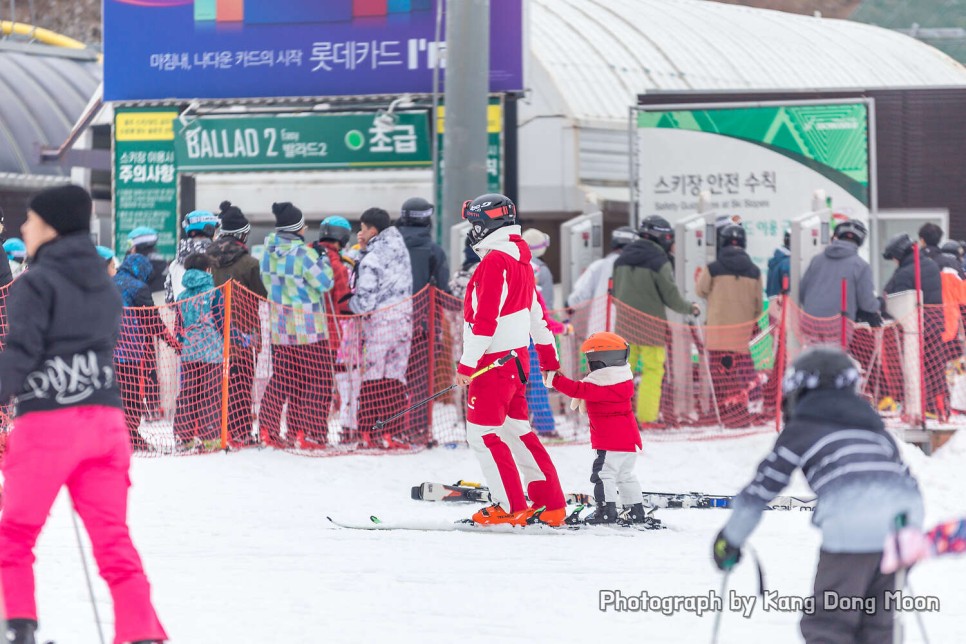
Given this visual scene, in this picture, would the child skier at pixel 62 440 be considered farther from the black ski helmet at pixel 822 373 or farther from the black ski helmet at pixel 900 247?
the black ski helmet at pixel 900 247

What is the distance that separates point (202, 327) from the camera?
11.5 metres

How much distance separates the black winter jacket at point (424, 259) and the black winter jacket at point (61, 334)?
6.83 m

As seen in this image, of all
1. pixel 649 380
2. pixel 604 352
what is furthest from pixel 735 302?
pixel 604 352

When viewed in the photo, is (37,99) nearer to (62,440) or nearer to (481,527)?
(481,527)

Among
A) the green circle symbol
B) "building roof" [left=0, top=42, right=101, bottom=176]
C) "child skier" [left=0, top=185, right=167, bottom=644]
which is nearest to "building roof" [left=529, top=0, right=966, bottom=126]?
the green circle symbol

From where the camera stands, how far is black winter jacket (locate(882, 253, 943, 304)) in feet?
46.5

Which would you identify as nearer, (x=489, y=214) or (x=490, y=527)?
(x=489, y=214)

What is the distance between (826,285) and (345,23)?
6.03m

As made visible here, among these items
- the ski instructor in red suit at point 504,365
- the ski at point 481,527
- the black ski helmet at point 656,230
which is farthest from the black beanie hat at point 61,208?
the black ski helmet at point 656,230

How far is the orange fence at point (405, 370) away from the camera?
451 inches

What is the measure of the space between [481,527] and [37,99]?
26575 millimetres

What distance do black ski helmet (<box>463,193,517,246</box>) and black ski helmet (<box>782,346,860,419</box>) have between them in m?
3.66

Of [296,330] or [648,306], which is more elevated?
[648,306]

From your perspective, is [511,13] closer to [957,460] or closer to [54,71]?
[957,460]
